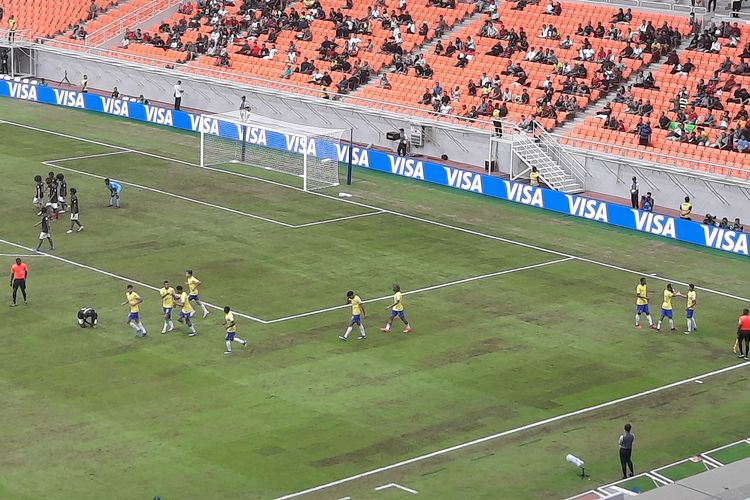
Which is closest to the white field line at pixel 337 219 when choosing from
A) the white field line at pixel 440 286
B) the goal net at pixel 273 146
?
the goal net at pixel 273 146

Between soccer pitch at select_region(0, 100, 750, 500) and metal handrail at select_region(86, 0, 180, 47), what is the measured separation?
2529 centimetres

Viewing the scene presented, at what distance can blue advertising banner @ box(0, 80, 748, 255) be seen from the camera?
2206 inches

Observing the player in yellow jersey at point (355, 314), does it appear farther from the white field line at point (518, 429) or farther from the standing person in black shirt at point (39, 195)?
the standing person in black shirt at point (39, 195)

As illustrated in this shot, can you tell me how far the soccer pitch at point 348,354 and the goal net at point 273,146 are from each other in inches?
90.4

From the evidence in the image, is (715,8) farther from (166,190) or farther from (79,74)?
(79,74)

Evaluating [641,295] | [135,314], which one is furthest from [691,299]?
[135,314]

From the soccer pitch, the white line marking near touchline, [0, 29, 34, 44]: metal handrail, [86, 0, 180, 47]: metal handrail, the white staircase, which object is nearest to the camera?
the white line marking near touchline

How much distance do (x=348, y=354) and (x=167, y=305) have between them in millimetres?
5631

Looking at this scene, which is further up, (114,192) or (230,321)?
(230,321)

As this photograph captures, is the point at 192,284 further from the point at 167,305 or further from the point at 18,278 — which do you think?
the point at 18,278

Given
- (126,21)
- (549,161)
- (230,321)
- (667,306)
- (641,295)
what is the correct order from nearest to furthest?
1. (230,321)
2. (667,306)
3. (641,295)
4. (549,161)
5. (126,21)

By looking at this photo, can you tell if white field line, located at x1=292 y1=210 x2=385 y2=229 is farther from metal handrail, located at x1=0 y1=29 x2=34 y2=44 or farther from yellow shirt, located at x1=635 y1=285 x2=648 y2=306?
metal handrail, located at x1=0 y1=29 x2=34 y2=44

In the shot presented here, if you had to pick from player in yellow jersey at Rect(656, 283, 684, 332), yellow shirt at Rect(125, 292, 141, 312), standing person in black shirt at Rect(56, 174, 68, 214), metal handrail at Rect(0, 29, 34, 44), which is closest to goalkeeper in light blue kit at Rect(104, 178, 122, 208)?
standing person in black shirt at Rect(56, 174, 68, 214)

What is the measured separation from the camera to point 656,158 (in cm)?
6066
